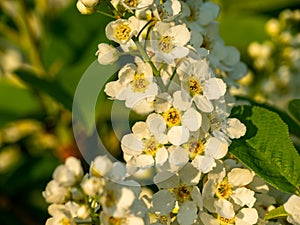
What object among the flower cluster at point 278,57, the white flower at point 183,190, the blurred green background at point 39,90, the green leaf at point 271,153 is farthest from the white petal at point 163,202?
the flower cluster at point 278,57

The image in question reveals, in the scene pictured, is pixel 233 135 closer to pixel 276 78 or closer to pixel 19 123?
pixel 276 78

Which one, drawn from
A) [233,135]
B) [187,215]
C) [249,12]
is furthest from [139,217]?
[249,12]

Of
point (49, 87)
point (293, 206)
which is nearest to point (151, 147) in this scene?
point (293, 206)

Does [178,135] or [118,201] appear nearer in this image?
[118,201]

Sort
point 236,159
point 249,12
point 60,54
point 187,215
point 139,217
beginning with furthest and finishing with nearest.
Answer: point 249,12 → point 60,54 → point 236,159 → point 187,215 → point 139,217

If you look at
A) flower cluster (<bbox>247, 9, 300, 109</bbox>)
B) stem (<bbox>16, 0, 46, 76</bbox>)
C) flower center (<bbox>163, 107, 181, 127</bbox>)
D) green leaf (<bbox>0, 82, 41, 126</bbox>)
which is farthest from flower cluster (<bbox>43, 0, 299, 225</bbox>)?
green leaf (<bbox>0, 82, 41, 126</bbox>)

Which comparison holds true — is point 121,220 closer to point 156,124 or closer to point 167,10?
point 156,124
